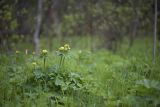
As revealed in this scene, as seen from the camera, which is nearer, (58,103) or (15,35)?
(58,103)

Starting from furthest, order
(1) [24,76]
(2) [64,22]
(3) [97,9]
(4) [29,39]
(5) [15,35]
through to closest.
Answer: (2) [64,22] < (4) [29,39] < (3) [97,9] < (5) [15,35] < (1) [24,76]

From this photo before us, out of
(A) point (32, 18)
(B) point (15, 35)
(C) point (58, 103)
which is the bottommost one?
(C) point (58, 103)

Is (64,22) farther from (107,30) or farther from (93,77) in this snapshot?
(93,77)

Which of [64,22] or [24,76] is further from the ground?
→ [64,22]

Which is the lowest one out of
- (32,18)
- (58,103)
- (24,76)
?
(58,103)

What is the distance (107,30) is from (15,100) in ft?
22.1

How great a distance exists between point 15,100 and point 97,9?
6257mm

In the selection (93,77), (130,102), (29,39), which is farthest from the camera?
(29,39)

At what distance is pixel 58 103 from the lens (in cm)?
387

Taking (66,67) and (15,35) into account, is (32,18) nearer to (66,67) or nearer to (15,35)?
(15,35)

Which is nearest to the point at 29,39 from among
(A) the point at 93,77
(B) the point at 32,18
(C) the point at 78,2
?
(B) the point at 32,18

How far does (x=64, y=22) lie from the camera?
11523mm

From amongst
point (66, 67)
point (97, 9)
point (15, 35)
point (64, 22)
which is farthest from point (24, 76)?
point (64, 22)

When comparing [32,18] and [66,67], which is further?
[32,18]
